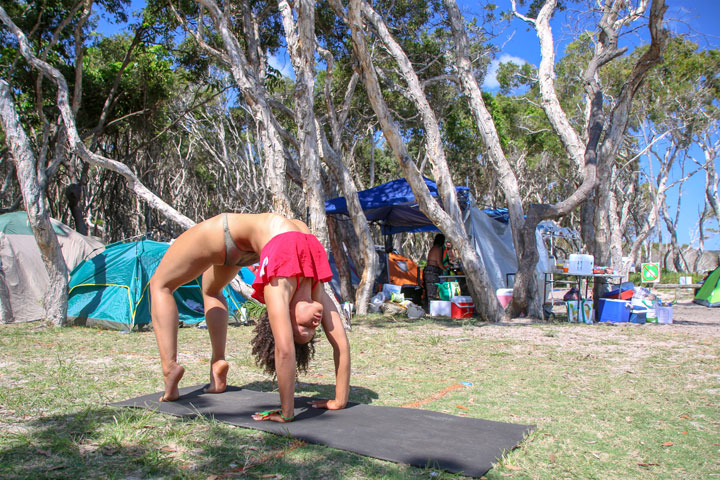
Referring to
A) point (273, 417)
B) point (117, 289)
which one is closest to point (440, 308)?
point (117, 289)

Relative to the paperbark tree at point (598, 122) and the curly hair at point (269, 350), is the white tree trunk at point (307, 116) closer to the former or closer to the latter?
the paperbark tree at point (598, 122)

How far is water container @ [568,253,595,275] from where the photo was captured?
8.06 metres

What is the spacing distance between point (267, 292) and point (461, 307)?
7.13m

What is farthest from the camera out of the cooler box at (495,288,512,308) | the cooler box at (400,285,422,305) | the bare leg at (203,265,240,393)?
the cooler box at (400,285,422,305)

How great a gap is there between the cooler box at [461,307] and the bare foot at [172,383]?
271 inches

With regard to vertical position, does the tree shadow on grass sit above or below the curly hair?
below

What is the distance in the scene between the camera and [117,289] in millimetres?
8125

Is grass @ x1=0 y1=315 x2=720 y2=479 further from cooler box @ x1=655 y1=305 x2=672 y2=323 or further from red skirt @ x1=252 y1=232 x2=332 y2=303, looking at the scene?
cooler box @ x1=655 y1=305 x2=672 y2=323

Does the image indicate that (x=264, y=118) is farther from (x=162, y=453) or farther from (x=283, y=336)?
(x=162, y=453)

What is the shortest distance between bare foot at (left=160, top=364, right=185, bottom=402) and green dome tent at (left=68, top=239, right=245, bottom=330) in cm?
457

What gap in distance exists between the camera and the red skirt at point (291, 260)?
9.88 feet

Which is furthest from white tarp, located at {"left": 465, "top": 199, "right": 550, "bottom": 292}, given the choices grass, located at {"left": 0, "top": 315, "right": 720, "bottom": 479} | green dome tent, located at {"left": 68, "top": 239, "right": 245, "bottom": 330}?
green dome tent, located at {"left": 68, "top": 239, "right": 245, "bottom": 330}

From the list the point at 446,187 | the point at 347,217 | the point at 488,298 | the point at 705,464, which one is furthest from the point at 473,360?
the point at 347,217

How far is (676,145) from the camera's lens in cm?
2328
